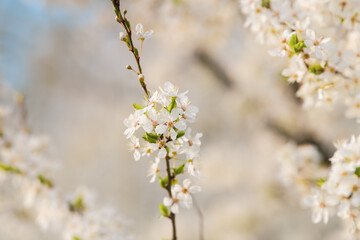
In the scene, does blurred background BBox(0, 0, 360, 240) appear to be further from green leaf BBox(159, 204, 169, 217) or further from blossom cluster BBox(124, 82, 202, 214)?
blossom cluster BBox(124, 82, 202, 214)

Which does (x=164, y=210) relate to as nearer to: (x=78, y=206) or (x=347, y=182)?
(x=347, y=182)

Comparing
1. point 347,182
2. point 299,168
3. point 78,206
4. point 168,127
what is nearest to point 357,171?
point 347,182

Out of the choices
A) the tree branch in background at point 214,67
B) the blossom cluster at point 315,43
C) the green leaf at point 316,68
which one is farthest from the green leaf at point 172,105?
the tree branch in background at point 214,67

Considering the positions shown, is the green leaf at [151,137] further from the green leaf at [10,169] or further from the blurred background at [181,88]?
the green leaf at [10,169]

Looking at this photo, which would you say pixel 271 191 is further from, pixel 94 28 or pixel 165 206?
pixel 94 28

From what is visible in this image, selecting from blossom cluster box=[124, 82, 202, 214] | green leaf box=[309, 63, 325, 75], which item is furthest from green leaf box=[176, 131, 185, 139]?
green leaf box=[309, 63, 325, 75]
